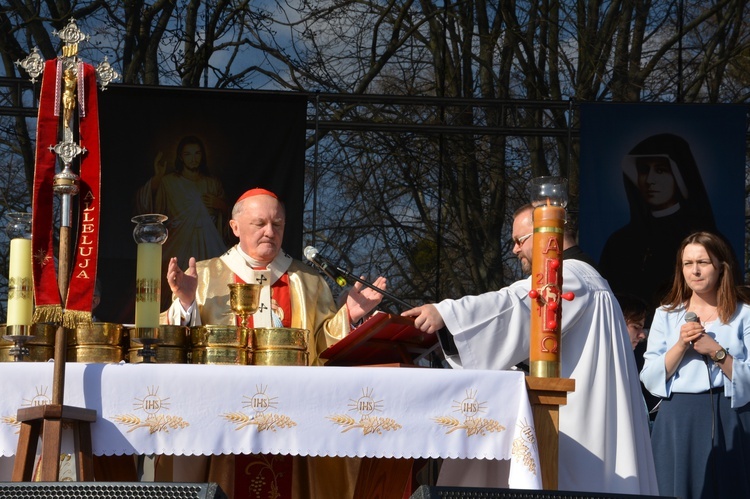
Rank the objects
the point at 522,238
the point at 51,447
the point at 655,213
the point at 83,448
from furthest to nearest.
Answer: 1. the point at 655,213
2. the point at 522,238
3. the point at 83,448
4. the point at 51,447

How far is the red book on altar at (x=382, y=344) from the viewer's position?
448cm

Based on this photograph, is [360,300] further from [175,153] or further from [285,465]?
[175,153]

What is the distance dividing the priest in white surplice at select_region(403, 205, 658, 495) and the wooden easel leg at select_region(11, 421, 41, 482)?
4.43 feet

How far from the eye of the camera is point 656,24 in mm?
10312

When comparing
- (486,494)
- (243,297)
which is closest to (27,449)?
(243,297)

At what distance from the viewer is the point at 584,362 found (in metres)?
4.89

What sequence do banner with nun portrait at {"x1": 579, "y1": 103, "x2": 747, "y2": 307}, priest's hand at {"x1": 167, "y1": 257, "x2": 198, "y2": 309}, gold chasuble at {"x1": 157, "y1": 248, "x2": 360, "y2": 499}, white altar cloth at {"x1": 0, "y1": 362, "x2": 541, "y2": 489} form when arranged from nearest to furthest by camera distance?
1. white altar cloth at {"x1": 0, "y1": 362, "x2": 541, "y2": 489}
2. priest's hand at {"x1": 167, "y1": 257, "x2": 198, "y2": 309}
3. gold chasuble at {"x1": 157, "y1": 248, "x2": 360, "y2": 499}
4. banner with nun portrait at {"x1": 579, "y1": 103, "x2": 747, "y2": 307}

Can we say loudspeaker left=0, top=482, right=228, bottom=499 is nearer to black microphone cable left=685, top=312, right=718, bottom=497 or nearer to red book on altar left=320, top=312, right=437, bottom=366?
red book on altar left=320, top=312, right=437, bottom=366

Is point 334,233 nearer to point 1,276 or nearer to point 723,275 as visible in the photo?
point 1,276

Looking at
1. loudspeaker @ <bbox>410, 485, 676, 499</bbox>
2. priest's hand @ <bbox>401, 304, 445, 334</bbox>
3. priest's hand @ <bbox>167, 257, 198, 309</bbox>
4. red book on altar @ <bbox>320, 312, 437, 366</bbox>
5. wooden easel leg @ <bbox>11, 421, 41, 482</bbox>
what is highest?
priest's hand @ <bbox>167, 257, 198, 309</bbox>

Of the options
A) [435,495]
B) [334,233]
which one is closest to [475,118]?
[334,233]

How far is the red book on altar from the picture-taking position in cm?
448

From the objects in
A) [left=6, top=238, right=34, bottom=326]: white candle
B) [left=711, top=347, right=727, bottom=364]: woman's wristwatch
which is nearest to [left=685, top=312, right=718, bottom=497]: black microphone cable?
[left=711, top=347, right=727, bottom=364]: woman's wristwatch

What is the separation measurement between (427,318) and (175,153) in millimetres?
4701
